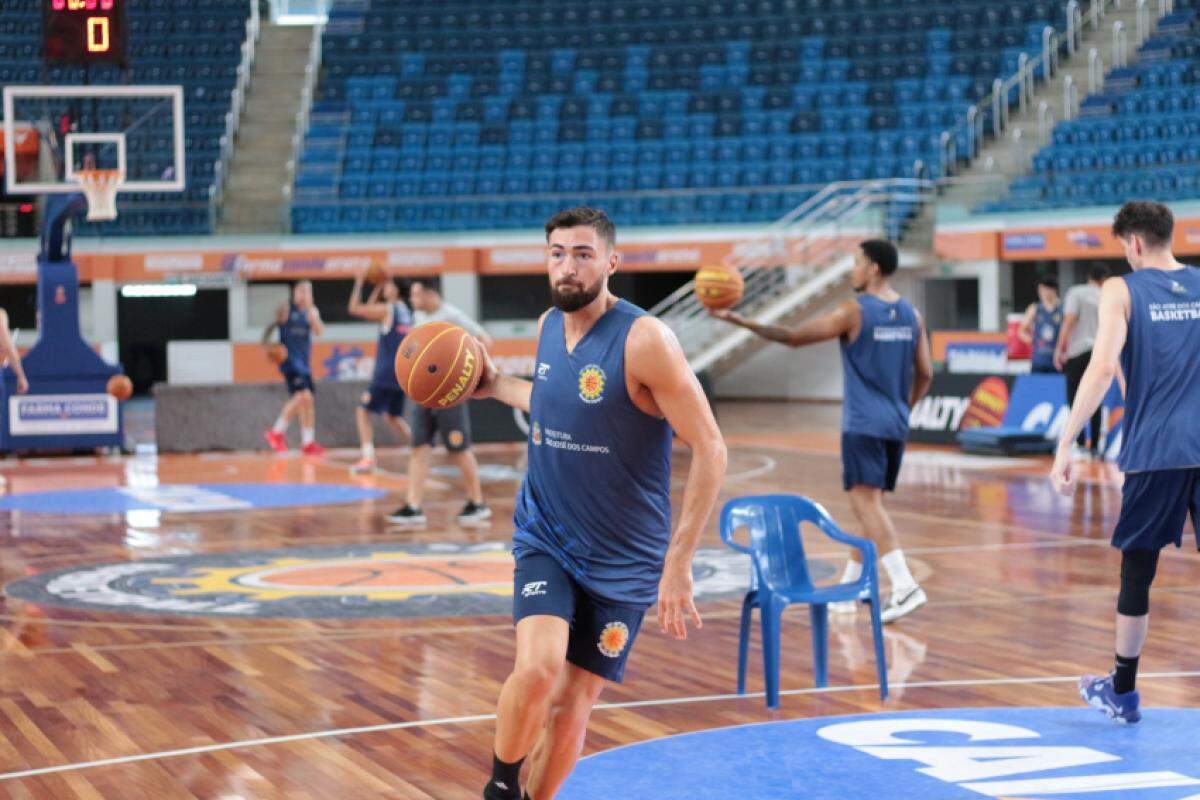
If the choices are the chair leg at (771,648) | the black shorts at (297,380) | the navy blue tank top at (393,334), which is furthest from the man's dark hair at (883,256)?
the black shorts at (297,380)

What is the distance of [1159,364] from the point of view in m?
6.13

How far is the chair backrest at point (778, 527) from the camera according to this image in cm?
708

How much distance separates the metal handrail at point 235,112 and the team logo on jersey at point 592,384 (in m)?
23.7

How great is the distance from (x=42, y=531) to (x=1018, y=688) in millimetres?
7827

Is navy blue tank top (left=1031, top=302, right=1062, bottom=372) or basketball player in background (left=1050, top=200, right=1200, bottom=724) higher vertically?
basketball player in background (left=1050, top=200, right=1200, bottom=724)

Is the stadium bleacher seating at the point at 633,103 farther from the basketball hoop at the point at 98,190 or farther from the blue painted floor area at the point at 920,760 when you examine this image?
the blue painted floor area at the point at 920,760

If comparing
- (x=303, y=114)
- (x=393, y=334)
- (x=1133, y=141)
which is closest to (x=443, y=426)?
(x=393, y=334)

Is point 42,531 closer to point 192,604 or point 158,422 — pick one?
point 192,604

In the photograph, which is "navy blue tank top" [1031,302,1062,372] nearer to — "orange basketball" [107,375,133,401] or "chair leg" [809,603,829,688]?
"orange basketball" [107,375,133,401]

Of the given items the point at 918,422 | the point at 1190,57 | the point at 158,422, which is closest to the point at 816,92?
the point at 1190,57

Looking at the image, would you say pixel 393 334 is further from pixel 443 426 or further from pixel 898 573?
pixel 898 573

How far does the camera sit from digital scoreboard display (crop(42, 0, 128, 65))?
51.7 ft

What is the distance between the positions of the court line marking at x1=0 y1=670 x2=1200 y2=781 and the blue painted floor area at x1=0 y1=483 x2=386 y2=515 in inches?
295

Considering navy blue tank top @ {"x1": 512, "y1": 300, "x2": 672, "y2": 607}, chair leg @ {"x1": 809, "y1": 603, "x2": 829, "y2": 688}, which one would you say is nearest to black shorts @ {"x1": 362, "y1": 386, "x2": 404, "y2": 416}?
chair leg @ {"x1": 809, "y1": 603, "x2": 829, "y2": 688}
